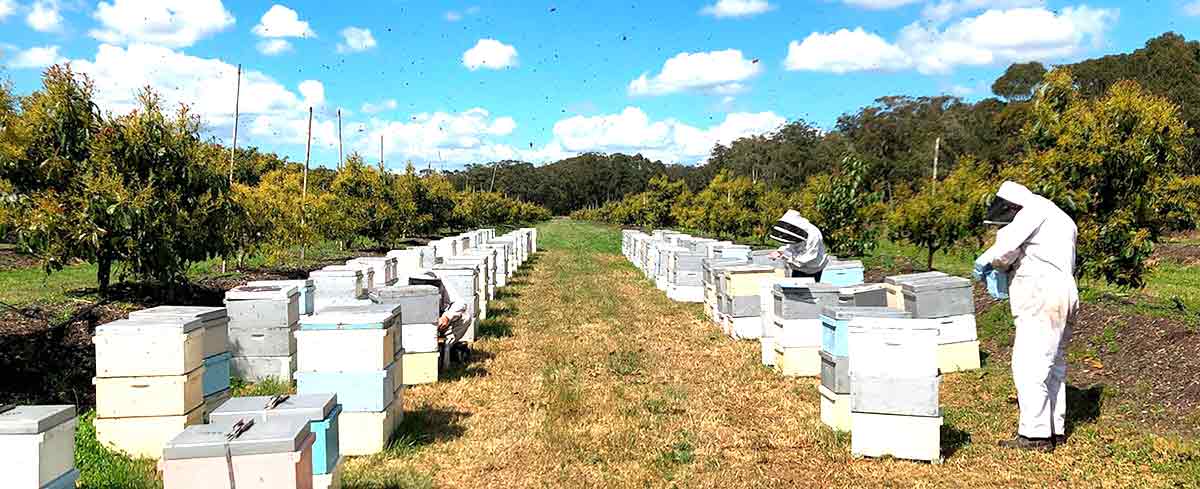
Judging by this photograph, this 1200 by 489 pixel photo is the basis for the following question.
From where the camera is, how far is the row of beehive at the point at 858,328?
568 centimetres

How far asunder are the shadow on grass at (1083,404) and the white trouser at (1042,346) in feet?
2.24

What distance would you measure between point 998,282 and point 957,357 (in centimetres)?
269

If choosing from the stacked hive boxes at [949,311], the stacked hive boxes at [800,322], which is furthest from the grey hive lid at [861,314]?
the stacked hive boxes at [800,322]

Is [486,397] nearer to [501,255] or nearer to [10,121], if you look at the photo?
[10,121]

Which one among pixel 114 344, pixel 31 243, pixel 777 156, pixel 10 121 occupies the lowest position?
pixel 114 344

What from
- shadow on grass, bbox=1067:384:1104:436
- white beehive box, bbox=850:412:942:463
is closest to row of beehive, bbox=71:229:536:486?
white beehive box, bbox=850:412:942:463

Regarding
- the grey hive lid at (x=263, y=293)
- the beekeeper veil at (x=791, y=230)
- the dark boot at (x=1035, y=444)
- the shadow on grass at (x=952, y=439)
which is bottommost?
the shadow on grass at (x=952, y=439)

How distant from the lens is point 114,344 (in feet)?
18.2

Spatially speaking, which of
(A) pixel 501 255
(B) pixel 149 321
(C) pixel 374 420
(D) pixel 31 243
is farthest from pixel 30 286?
(C) pixel 374 420

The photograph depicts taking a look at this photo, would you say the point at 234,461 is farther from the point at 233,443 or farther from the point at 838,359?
the point at 838,359

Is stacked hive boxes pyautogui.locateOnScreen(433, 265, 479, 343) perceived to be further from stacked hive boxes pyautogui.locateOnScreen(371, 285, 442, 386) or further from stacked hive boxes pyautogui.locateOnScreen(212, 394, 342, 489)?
stacked hive boxes pyautogui.locateOnScreen(212, 394, 342, 489)

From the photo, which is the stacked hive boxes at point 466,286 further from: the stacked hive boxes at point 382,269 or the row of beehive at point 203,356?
the row of beehive at point 203,356

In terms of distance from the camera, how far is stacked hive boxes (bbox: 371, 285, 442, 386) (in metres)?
7.96

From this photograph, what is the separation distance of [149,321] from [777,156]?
76.0 m
